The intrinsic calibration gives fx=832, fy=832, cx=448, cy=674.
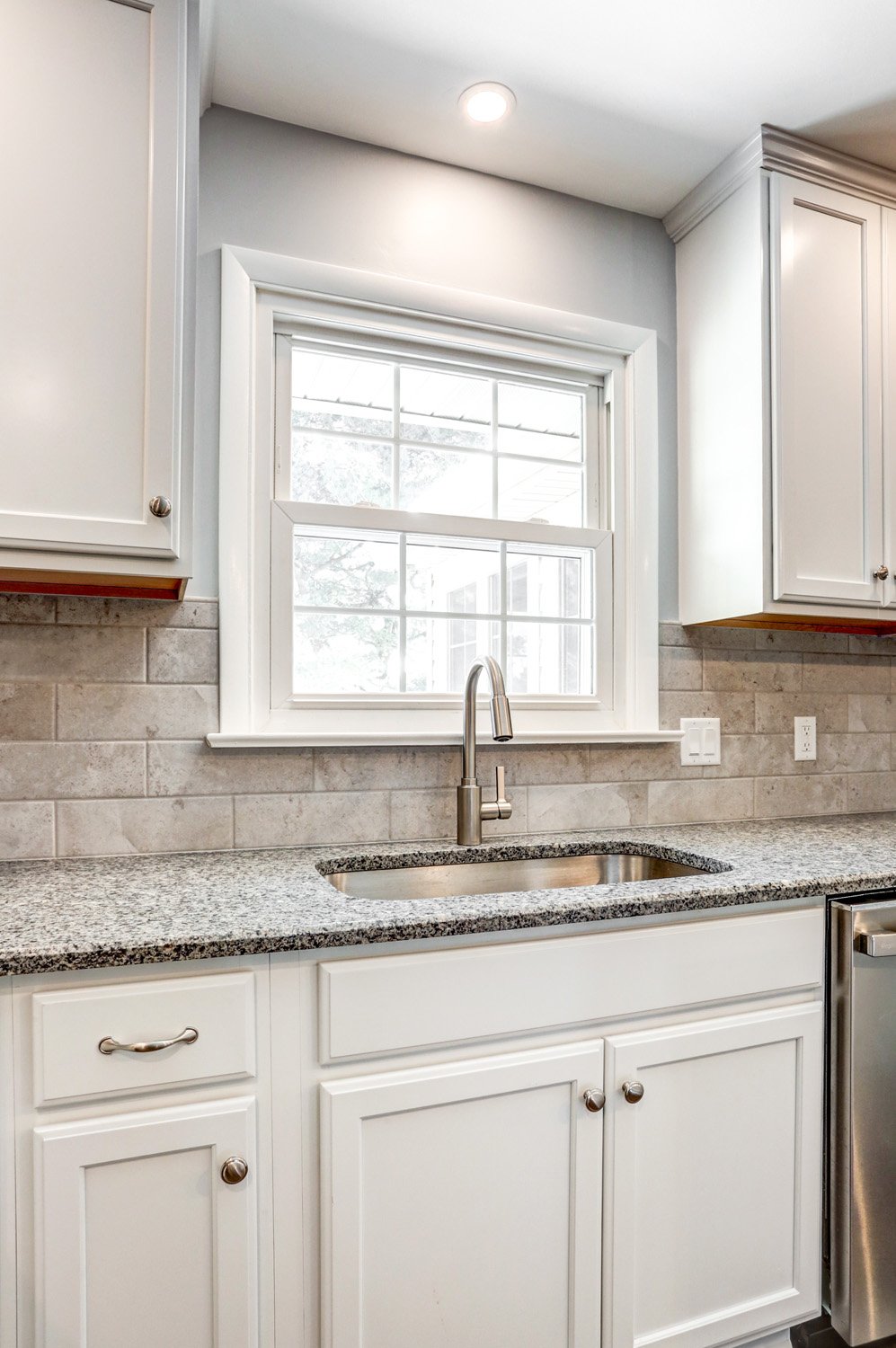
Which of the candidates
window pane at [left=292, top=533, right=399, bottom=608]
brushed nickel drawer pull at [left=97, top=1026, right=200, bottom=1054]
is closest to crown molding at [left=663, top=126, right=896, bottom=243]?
window pane at [left=292, top=533, right=399, bottom=608]

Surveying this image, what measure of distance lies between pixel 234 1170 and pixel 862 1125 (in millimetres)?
1058

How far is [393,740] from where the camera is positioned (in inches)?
69.3

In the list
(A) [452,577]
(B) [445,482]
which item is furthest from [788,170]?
(A) [452,577]

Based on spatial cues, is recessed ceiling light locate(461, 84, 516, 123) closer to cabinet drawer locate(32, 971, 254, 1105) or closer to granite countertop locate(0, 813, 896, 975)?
granite countertop locate(0, 813, 896, 975)

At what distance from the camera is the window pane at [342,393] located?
1841 millimetres

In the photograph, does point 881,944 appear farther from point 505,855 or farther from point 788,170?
point 788,170

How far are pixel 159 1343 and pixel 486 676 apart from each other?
1.30 metres

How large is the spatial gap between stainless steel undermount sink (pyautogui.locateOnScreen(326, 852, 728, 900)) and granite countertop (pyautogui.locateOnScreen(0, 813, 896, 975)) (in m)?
0.03

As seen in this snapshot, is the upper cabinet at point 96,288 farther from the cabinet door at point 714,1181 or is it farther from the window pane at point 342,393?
the cabinet door at point 714,1181

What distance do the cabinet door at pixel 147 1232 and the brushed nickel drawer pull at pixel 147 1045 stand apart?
0.09 m

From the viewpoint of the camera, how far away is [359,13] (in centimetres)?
150

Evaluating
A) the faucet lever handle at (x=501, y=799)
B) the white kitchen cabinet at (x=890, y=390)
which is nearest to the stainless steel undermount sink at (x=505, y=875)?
the faucet lever handle at (x=501, y=799)

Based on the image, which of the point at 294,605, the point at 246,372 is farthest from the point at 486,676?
the point at 246,372

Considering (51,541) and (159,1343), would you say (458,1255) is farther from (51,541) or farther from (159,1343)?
(51,541)
